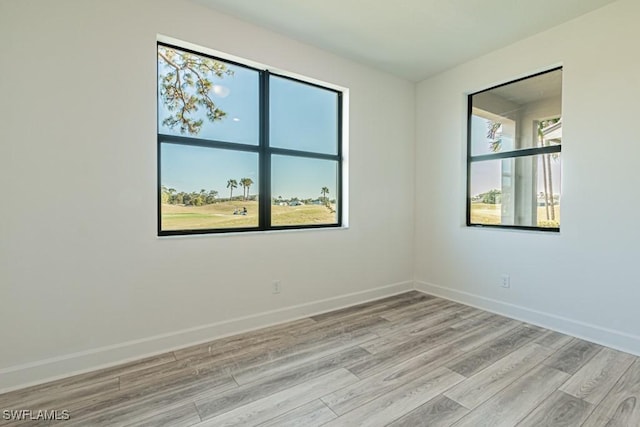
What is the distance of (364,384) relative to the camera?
1944 mm

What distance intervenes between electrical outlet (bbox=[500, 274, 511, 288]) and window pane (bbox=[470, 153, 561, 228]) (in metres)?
0.57

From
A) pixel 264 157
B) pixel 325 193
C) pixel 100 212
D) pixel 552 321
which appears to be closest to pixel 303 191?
pixel 325 193

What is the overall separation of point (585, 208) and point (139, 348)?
3.80m

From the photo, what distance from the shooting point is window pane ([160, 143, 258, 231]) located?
2527mm

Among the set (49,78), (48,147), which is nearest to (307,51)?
(49,78)

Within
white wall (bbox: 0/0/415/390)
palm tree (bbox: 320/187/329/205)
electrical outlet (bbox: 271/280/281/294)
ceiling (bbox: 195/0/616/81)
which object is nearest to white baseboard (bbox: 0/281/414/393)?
white wall (bbox: 0/0/415/390)

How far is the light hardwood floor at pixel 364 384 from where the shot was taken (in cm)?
165

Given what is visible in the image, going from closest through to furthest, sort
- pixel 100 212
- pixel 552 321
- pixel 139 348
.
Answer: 1. pixel 100 212
2. pixel 139 348
3. pixel 552 321

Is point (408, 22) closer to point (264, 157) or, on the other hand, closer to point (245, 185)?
point (264, 157)

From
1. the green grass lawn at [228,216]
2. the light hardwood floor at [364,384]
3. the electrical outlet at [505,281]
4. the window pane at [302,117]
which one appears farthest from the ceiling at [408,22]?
the light hardwood floor at [364,384]

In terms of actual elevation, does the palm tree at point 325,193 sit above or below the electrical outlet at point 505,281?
above

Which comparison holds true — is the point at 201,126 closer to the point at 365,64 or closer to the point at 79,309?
the point at 79,309

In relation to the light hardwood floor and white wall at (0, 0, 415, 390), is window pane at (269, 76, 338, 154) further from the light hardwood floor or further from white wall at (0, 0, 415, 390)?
the light hardwood floor

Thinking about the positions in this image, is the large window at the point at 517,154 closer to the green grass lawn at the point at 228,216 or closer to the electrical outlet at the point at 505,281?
the electrical outlet at the point at 505,281
